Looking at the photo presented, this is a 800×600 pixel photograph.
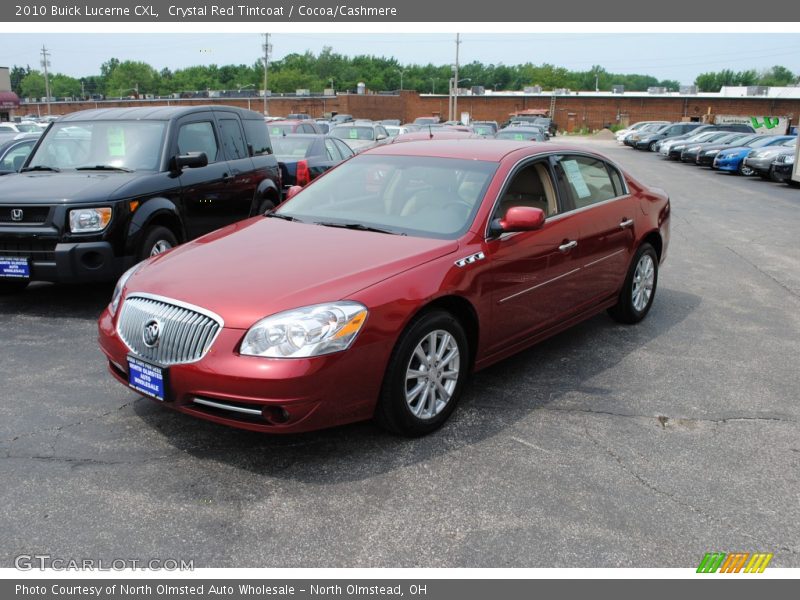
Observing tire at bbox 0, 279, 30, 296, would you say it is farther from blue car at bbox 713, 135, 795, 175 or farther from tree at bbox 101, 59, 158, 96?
tree at bbox 101, 59, 158, 96

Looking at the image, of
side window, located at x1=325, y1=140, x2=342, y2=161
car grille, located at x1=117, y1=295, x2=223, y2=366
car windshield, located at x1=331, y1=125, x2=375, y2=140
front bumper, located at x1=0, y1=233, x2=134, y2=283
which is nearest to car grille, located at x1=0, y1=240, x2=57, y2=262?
front bumper, located at x1=0, y1=233, x2=134, y2=283

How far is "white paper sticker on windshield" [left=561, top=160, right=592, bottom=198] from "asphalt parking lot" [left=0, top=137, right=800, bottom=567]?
1.25 m

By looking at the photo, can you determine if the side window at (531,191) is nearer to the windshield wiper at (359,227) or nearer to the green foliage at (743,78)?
the windshield wiper at (359,227)

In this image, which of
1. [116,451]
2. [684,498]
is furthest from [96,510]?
[684,498]

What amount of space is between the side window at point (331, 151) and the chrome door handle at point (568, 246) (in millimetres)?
8322

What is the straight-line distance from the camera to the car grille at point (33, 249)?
6414 millimetres

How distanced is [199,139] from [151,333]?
4758 millimetres

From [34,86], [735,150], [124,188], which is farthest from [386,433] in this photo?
[34,86]

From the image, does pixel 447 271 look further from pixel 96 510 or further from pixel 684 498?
pixel 96 510

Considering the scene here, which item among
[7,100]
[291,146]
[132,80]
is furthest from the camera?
[132,80]

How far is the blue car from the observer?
2578 cm

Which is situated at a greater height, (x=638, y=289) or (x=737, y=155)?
(x=737, y=155)

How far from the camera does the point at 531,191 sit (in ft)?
16.8

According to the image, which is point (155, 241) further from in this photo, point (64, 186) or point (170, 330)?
point (170, 330)
